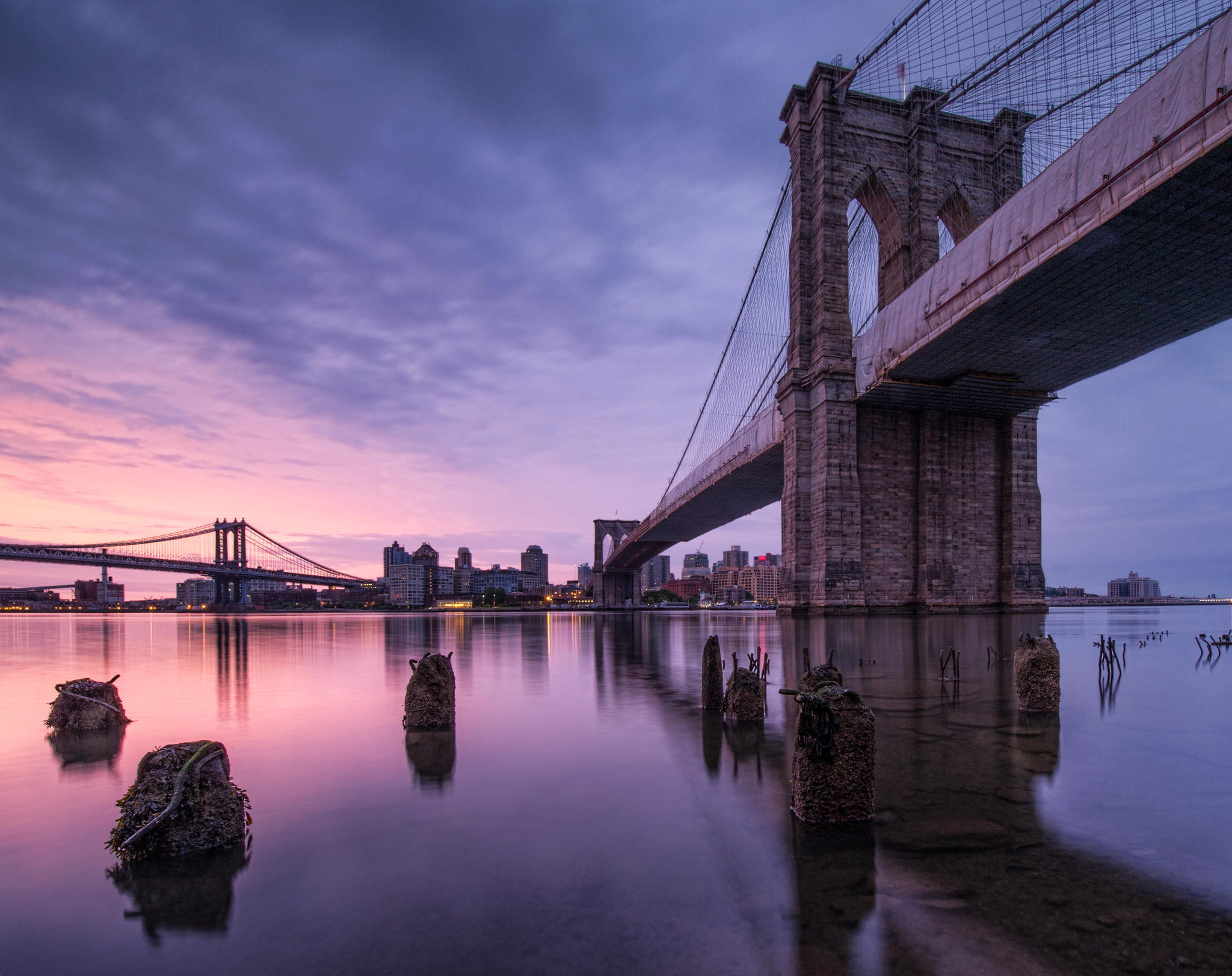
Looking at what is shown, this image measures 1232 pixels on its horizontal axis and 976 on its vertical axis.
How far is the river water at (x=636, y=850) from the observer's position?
11.6ft

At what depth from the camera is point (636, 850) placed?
197 inches

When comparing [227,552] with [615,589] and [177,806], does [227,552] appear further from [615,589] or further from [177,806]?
[177,806]

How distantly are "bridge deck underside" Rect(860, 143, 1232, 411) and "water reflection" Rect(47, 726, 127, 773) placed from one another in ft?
89.5

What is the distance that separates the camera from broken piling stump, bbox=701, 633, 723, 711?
1101 centimetres

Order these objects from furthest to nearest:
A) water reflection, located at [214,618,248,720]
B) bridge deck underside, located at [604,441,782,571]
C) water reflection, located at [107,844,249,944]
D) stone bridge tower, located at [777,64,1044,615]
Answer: bridge deck underside, located at [604,441,782,571] → stone bridge tower, located at [777,64,1044,615] → water reflection, located at [214,618,248,720] → water reflection, located at [107,844,249,944]

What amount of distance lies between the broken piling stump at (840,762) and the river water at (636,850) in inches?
9.0

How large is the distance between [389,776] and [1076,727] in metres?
Result: 9.29

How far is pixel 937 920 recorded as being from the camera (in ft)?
12.2

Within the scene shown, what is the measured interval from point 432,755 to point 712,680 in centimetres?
474

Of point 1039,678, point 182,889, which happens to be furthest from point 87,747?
point 1039,678

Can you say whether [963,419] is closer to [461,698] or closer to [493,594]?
[461,698]

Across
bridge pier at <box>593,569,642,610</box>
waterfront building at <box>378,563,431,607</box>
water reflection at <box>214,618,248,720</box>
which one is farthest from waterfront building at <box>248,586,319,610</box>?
water reflection at <box>214,618,248,720</box>

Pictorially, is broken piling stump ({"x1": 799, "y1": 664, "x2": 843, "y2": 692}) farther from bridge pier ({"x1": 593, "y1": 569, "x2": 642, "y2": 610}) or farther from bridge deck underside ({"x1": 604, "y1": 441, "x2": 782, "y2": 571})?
bridge pier ({"x1": 593, "y1": 569, "x2": 642, "y2": 610})

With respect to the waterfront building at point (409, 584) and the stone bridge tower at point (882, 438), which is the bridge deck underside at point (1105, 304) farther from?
the waterfront building at point (409, 584)
